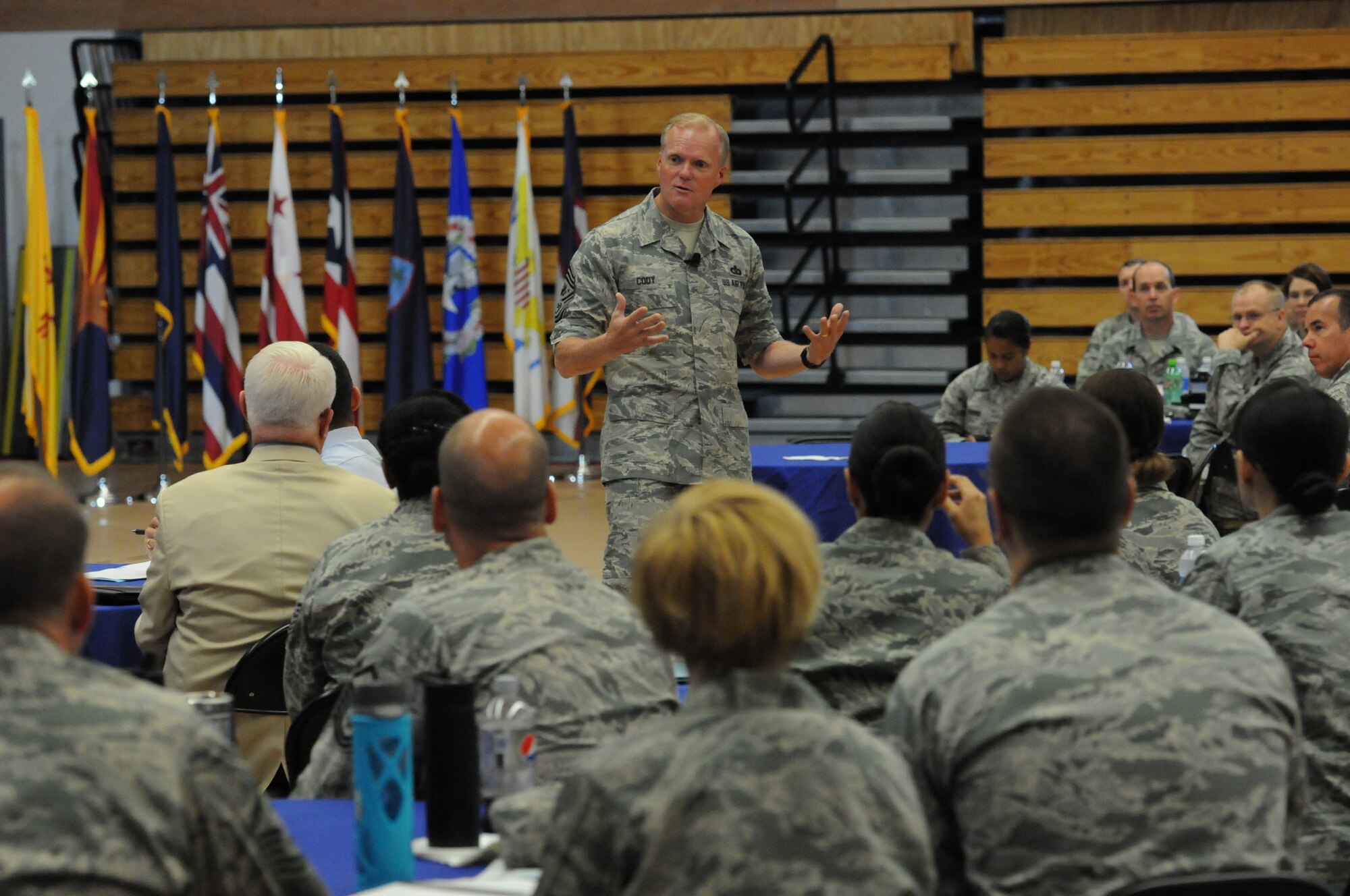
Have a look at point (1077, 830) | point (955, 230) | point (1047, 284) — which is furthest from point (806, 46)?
point (1077, 830)

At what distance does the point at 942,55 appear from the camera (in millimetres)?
10633

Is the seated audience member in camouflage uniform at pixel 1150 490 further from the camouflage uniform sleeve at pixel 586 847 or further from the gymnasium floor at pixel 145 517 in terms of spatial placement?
the gymnasium floor at pixel 145 517

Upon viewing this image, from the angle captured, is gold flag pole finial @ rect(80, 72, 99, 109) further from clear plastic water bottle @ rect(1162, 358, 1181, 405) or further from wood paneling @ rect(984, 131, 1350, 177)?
clear plastic water bottle @ rect(1162, 358, 1181, 405)

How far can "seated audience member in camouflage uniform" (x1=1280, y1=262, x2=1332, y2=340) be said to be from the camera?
7879mm

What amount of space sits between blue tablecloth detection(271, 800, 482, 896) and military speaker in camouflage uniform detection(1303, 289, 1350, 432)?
4690mm

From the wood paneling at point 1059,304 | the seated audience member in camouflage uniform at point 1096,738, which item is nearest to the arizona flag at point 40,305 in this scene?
the wood paneling at point 1059,304

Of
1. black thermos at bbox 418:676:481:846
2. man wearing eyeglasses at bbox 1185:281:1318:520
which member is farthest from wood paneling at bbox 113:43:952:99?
black thermos at bbox 418:676:481:846

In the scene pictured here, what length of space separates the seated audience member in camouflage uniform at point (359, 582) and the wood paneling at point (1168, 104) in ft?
28.9

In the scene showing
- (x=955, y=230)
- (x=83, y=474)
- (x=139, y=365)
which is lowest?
(x=83, y=474)

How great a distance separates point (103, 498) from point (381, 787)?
29.1 ft

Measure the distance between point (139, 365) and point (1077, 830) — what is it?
1100 centimetres

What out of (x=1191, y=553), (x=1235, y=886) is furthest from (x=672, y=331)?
(x=1235, y=886)

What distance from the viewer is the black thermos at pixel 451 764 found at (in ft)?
5.35

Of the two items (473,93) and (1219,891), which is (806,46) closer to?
(473,93)
